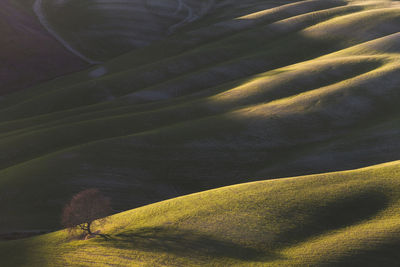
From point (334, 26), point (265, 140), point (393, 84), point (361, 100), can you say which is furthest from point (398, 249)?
point (334, 26)

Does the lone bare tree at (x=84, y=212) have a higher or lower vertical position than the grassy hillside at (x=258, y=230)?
higher

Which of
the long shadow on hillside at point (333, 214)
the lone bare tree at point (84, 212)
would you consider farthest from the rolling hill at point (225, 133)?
the lone bare tree at point (84, 212)

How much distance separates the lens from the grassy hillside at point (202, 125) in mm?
50656

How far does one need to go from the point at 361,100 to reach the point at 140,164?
36.2 metres

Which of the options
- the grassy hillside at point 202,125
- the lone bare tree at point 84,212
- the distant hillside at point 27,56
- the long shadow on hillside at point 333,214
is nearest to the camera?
the long shadow on hillside at point 333,214

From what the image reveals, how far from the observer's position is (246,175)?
172 ft

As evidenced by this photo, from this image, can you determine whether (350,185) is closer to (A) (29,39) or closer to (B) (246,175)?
(B) (246,175)

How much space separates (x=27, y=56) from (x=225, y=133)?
9015 cm

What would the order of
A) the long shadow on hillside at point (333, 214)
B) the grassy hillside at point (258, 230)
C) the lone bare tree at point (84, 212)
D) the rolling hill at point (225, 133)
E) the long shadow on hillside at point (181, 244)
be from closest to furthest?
the grassy hillside at point (258, 230) < the long shadow on hillside at point (181, 244) < the long shadow on hillside at point (333, 214) < the rolling hill at point (225, 133) < the lone bare tree at point (84, 212)

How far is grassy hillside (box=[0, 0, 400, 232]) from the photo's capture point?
166ft

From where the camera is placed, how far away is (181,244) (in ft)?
107

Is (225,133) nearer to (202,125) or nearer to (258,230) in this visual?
(202,125)

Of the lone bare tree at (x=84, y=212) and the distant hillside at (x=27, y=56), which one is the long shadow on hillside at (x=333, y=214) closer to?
the lone bare tree at (x=84, y=212)

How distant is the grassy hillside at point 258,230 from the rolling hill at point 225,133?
0.19m
